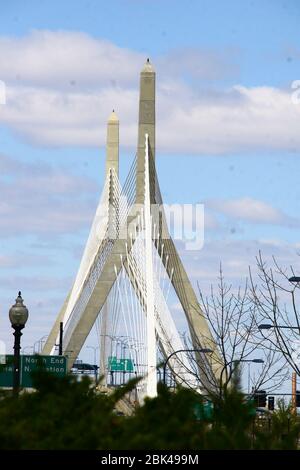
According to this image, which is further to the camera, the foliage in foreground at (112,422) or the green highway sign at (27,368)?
the green highway sign at (27,368)

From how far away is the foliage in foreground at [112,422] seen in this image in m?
10.1

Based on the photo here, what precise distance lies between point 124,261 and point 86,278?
484 cm

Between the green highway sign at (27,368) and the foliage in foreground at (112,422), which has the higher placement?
the green highway sign at (27,368)

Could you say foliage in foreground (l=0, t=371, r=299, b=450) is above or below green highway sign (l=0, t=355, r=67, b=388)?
below

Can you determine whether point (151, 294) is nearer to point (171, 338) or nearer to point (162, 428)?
point (171, 338)

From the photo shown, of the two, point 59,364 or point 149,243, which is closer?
point 59,364

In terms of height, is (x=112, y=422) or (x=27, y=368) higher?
(x=27, y=368)

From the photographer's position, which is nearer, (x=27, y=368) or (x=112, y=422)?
(x=112, y=422)

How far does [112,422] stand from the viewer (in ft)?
35.5

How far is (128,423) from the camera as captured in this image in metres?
10.5

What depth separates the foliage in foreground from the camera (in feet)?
33.2

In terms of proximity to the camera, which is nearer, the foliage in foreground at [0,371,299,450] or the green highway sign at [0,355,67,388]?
the foliage in foreground at [0,371,299,450]
